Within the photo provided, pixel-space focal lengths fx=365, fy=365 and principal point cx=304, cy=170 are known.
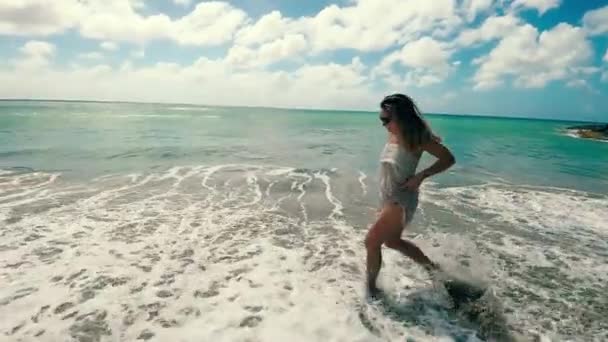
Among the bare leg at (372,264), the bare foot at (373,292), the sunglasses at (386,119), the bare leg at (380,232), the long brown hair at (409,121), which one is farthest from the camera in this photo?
the bare foot at (373,292)

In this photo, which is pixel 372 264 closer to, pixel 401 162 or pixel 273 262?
pixel 401 162

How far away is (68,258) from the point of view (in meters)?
6.05

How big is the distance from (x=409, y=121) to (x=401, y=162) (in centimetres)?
50

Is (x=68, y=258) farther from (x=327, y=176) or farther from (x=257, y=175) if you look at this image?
(x=327, y=176)

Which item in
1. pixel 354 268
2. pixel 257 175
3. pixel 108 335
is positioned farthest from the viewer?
pixel 257 175

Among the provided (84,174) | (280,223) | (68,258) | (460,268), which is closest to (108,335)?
(68,258)

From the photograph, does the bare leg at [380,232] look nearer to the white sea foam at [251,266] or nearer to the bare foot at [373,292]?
the bare foot at [373,292]

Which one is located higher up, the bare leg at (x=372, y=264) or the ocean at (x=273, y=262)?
the bare leg at (x=372, y=264)

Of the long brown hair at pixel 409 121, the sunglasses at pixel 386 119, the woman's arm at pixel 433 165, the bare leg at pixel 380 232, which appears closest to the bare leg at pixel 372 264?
the bare leg at pixel 380 232

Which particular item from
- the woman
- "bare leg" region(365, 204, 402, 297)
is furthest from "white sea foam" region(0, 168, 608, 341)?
the woman

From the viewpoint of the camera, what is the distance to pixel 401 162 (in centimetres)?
446

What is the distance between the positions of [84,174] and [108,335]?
10827mm

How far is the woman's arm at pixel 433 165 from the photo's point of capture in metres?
4.36

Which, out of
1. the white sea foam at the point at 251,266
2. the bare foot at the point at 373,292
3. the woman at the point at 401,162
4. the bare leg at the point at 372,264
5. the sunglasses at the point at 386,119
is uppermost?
the sunglasses at the point at 386,119
